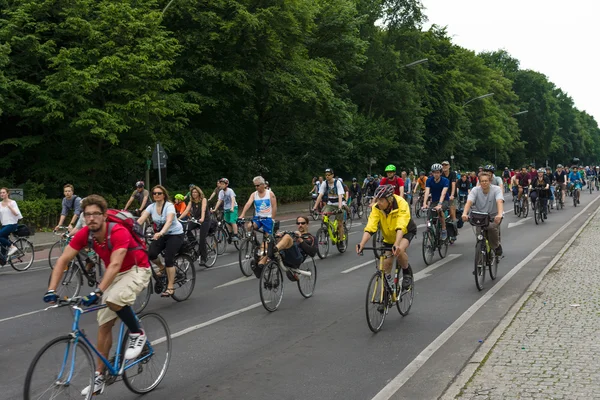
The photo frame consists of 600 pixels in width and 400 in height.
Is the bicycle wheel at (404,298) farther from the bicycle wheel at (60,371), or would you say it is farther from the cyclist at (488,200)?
the bicycle wheel at (60,371)

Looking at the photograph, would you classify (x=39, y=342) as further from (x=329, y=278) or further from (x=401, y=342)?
(x=329, y=278)

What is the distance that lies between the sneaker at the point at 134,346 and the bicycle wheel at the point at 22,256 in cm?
1039

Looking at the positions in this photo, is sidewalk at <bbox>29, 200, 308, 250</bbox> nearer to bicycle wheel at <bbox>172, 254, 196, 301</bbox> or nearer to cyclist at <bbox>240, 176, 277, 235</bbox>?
cyclist at <bbox>240, 176, 277, 235</bbox>

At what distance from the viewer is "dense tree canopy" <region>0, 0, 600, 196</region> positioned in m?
23.1

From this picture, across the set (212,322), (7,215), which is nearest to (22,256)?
(7,215)

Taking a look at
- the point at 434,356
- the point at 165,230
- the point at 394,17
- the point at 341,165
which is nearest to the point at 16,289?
the point at 165,230

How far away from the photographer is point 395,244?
770 centimetres

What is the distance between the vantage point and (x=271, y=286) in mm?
9164

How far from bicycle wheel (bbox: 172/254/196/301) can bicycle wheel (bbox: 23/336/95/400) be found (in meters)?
4.71

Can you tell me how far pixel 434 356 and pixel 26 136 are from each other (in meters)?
21.6

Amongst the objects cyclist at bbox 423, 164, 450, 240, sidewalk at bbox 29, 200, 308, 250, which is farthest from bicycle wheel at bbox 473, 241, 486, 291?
sidewalk at bbox 29, 200, 308, 250

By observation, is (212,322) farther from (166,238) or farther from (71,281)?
(71,281)

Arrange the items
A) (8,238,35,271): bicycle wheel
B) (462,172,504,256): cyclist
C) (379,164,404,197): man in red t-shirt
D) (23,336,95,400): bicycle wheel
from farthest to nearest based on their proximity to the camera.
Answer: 1. (8,238,35,271): bicycle wheel
2. (379,164,404,197): man in red t-shirt
3. (462,172,504,256): cyclist
4. (23,336,95,400): bicycle wheel

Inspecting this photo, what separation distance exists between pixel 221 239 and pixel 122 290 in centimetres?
1054
